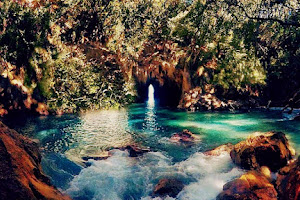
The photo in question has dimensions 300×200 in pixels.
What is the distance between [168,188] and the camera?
9.17 meters

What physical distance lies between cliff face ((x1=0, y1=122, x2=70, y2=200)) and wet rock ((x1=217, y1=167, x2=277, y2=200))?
5479 mm

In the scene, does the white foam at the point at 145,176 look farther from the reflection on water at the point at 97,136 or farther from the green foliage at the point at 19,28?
the green foliage at the point at 19,28

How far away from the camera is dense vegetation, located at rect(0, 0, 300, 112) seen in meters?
19.6

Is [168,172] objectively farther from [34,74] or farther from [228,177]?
[34,74]

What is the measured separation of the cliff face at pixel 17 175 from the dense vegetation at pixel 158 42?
12.2 metres

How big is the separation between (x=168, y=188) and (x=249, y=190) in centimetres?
281

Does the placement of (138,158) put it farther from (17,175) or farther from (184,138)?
(17,175)

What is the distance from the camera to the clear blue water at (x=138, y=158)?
9.52 metres

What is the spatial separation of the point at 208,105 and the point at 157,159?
62.2 feet

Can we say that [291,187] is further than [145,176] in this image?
No

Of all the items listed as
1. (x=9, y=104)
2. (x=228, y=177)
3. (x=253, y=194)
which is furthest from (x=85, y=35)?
(x=253, y=194)

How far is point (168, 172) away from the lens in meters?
11.0

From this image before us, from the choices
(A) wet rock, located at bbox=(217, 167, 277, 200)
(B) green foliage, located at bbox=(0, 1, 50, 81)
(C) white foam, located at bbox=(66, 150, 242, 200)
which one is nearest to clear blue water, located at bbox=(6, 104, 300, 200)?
(C) white foam, located at bbox=(66, 150, 242, 200)

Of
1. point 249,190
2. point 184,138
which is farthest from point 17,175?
point 184,138
